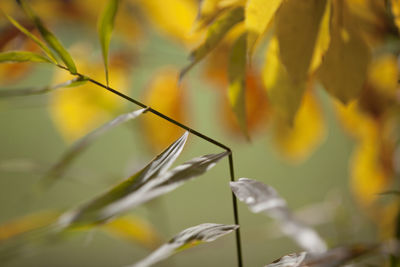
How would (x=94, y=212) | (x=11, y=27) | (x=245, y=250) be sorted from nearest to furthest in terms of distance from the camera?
(x=94, y=212) < (x=11, y=27) < (x=245, y=250)

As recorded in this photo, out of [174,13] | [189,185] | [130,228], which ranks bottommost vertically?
[189,185]

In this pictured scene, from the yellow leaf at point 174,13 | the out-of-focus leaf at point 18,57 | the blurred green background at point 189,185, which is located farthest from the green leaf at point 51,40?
the blurred green background at point 189,185

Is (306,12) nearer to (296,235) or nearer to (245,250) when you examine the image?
(296,235)

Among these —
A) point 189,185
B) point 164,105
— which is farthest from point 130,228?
point 189,185

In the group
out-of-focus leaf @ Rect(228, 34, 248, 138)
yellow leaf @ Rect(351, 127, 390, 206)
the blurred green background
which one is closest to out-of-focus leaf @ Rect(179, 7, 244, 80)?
out-of-focus leaf @ Rect(228, 34, 248, 138)

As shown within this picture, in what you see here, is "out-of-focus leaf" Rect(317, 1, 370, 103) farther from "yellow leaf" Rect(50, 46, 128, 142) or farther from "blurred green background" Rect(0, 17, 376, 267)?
"blurred green background" Rect(0, 17, 376, 267)

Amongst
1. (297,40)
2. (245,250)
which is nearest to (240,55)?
(297,40)

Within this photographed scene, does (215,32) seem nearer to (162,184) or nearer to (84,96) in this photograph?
(162,184)
